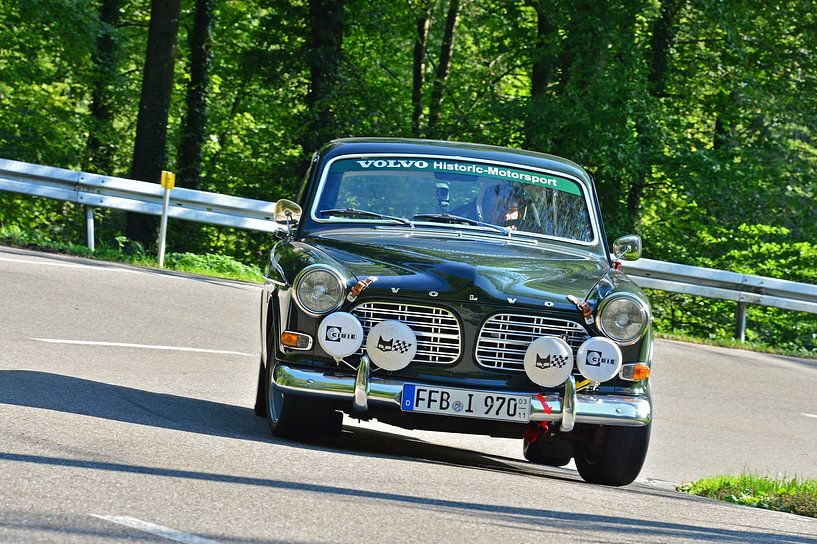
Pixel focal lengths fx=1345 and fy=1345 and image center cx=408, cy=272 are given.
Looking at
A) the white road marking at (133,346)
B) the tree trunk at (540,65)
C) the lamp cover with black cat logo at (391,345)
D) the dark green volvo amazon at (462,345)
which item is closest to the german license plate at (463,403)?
the dark green volvo amazon at (462,345)

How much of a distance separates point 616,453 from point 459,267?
1324 millimetres

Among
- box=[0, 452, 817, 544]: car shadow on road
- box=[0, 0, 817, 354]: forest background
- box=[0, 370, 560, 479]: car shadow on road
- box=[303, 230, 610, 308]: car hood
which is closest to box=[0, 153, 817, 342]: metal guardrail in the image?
box=[0, 0, 817, 354]: forest background

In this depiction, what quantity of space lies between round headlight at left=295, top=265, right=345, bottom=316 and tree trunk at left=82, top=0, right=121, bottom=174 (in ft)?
74.2

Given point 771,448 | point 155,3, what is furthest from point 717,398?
point 155,3

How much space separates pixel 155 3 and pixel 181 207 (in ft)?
14.1

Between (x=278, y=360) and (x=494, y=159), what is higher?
(x=494, y=159)

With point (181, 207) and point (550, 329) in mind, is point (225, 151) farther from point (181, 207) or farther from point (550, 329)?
point (550, 329)

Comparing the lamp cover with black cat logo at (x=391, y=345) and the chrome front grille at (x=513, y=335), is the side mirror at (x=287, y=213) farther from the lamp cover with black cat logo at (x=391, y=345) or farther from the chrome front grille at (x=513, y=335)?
the chrome front grille at (x=513, y=335)

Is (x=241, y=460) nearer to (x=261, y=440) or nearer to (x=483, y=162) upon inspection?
(x=261, y=440)

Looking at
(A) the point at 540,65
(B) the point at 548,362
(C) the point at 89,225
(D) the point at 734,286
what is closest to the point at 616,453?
(B) the point at 548,362

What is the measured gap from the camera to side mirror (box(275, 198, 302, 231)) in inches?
328

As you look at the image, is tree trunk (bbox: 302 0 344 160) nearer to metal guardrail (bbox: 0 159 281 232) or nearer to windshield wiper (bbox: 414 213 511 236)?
metal guardrail (bbox: 0 159 281 232)

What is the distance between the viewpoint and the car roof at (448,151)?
28.3 feet

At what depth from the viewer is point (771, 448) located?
10.7 m
